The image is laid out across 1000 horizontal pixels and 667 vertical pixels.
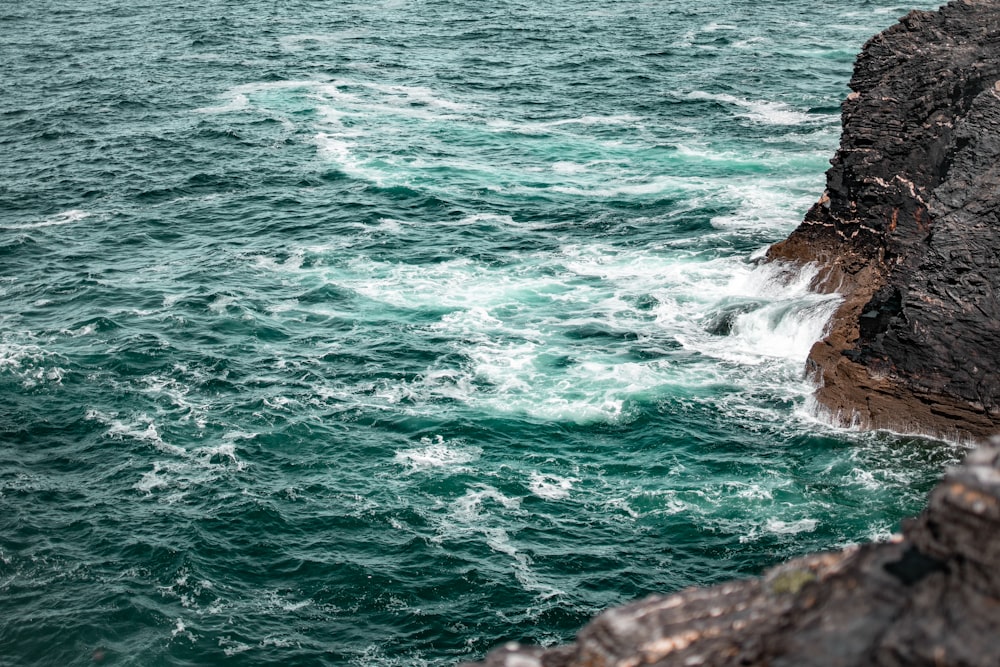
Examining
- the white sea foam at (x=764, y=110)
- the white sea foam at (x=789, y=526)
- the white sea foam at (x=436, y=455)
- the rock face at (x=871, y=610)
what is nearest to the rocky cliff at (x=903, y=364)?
the rock face at (x=871, y=610)

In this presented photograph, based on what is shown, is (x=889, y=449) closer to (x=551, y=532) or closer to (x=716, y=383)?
(x=716, y=383)

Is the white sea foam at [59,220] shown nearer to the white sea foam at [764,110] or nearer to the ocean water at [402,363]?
the ocean water at [402,363]

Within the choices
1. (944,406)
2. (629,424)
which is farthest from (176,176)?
(944,406)

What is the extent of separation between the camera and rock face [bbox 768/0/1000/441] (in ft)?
140

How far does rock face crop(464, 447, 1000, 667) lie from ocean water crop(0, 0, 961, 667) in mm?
20999

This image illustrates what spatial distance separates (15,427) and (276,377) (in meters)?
11.3

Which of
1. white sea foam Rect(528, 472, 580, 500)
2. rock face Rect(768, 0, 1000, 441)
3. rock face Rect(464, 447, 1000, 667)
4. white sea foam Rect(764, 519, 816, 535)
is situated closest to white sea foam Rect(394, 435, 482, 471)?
white sea foam Rect(528, 472, 580, 500)

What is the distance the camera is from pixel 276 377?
51.2 metres

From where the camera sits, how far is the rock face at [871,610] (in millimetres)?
11180

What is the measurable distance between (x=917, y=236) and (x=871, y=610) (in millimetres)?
41823

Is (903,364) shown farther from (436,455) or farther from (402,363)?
(402,363)

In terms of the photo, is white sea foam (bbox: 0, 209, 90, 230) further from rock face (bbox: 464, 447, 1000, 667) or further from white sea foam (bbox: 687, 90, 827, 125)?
rock face (bbox: 464, 447, 1000, 667)

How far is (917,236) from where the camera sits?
5009 centimetres

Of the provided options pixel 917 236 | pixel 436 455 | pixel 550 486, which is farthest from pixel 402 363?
pixel 917 236
